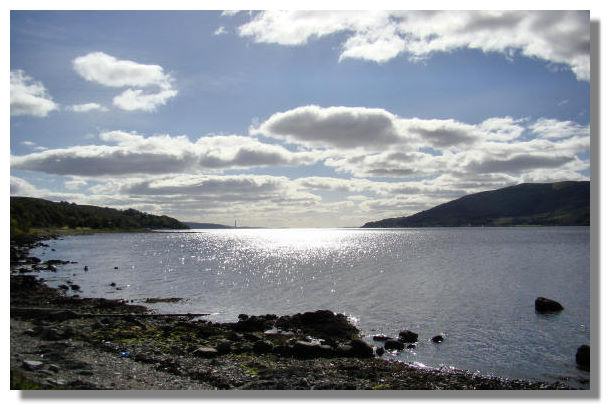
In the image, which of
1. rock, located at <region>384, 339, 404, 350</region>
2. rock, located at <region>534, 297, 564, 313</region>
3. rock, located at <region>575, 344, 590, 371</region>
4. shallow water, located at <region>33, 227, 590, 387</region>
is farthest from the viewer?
rock, located at <region>534, 297, 564, 313</region>

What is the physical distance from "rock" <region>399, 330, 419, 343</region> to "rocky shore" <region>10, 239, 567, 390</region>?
3175mm

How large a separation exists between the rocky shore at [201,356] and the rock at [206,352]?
0.05 metres

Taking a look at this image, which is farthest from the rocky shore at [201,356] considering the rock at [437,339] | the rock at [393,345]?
the rock at [437,339]

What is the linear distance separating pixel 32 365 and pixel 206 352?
811cm

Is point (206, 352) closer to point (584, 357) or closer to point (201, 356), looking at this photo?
Answer: point (201, 356)

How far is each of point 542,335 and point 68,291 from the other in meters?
45.1

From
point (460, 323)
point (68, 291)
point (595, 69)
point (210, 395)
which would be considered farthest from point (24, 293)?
point (595, 69)

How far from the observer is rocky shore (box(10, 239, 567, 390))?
1764 centimetres

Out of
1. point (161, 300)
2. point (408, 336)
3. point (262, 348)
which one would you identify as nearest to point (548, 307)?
point (408, 336)

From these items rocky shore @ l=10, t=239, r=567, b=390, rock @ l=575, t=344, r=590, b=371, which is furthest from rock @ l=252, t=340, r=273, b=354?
rock @ l=575, t=344, r=590, b=371

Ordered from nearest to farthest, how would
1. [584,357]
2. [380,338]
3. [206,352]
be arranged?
[584,357], [206,352], [380,338]

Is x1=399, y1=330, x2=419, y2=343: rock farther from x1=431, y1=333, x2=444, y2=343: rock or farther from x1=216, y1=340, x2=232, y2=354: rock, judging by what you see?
x1=216, y1=340, x2=232, y2=354: rock

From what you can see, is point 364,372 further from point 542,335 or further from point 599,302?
point 542,335

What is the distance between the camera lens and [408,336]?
93.4 feet
